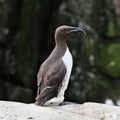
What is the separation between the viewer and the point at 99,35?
12.6 m

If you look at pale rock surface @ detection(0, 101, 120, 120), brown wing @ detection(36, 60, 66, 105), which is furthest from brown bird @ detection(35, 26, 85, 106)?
pale rock surface @ detection(0, 101, 120, 120)

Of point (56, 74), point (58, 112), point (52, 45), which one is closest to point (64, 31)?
point (56, 74)

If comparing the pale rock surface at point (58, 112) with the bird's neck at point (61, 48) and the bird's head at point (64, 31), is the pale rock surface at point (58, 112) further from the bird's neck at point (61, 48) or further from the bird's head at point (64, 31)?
the bird's head at point (64, 31)

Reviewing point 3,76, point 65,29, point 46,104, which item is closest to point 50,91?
point 46,104

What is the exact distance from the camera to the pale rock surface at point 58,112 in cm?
514

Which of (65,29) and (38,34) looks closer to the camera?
(65,29)

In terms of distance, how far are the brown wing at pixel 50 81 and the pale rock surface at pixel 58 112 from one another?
16 cm

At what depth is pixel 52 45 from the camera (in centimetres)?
1262

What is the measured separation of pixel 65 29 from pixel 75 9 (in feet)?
22.5

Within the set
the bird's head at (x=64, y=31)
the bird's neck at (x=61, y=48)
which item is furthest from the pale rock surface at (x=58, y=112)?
the bird's head at (x=64, y=31)

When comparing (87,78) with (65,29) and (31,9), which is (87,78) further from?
(65,29)

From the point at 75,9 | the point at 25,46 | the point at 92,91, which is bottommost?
the point at 92,91

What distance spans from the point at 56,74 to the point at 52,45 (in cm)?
701

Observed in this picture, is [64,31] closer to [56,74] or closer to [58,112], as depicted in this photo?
[56,74]
